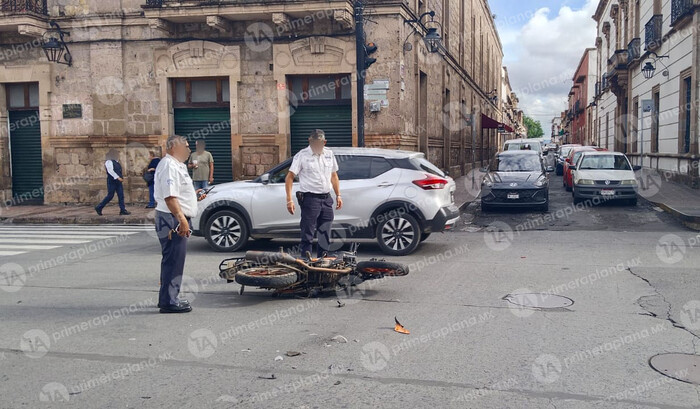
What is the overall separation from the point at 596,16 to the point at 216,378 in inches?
2151

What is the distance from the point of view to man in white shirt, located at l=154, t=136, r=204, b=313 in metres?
6.21

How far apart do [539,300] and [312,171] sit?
3.18 metres

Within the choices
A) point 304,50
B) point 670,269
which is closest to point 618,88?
point 304,50

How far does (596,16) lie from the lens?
171 ft

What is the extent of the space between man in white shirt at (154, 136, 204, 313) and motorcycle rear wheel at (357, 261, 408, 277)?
1.95 m

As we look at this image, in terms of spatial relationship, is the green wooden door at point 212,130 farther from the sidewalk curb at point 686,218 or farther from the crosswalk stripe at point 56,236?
the sidewalk curb at point 686,218

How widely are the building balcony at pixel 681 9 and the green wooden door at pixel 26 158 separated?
68.7ft

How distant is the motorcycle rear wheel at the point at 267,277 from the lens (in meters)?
6.75

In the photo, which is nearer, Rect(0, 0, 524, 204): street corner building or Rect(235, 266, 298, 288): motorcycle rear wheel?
Rect(235, 266, 298, 288): motorcycle rear wheel

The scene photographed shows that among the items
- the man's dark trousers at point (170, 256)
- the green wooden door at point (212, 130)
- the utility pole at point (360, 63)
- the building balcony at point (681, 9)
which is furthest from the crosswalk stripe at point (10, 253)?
the building balcony at point (681, 9)

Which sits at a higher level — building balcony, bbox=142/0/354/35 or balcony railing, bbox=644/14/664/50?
balcony railing, bbox=644/14/664/50

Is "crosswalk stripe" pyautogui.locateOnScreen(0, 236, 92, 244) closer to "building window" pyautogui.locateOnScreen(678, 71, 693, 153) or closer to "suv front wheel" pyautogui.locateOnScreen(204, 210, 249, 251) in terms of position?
"suv front wheel" pyautogui.locateOnScreen(204, 210, 249, 251)

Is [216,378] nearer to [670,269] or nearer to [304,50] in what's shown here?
[670,269]

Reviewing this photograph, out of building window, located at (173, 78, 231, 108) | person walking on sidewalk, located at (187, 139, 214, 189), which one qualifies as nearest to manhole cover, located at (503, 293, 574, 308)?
person walking on sidewalk, located at (187, 139, 214, 189)
